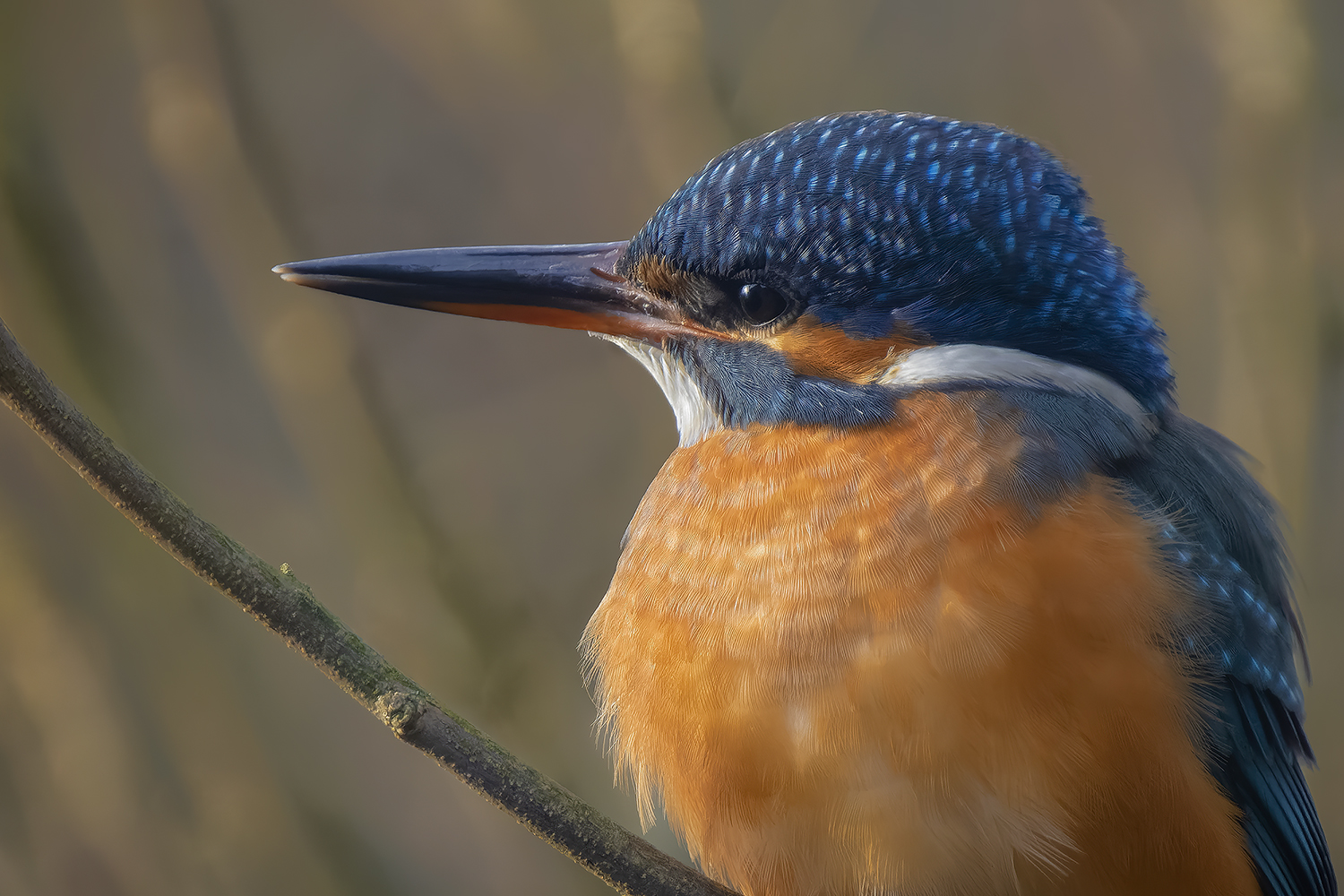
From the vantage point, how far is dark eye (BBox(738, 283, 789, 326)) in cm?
110

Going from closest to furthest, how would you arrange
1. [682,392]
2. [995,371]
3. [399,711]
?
[399,711] → [995,371] → [682,392]

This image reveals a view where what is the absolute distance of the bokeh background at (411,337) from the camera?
Result: 211 cm

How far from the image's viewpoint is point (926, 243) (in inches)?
41.8

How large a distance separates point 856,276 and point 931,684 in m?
0.42

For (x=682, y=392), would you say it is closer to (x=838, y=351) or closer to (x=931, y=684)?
(x=838, y=351)

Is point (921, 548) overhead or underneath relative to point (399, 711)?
underneath

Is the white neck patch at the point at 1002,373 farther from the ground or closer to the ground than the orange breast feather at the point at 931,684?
farther from the ground

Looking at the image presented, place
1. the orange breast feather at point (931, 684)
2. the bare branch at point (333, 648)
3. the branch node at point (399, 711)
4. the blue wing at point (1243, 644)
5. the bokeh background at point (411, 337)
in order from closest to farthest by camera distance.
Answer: the bare branch at point (333, 648) < the branch node at point (399, 711) < the orange breast feather at point (931, 684) < the blue wing at point (1243, 644) < the bokeh background at point (411, 337)

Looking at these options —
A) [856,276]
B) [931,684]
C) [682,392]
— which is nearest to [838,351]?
[856,276]

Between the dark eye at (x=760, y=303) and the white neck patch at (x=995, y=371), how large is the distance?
13 centimetres

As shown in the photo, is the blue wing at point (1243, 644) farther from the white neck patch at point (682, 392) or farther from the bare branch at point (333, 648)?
the bare branch at point (333, 648)

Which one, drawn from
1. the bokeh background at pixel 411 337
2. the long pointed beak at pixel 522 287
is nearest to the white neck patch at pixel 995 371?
the long pointed beak at pixel 522 287

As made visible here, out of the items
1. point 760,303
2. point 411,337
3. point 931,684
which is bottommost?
point 411,337

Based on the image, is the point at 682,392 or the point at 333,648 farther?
the point at 682,392
